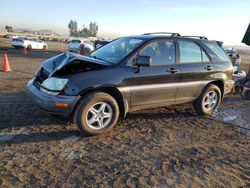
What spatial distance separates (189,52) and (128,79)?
68.9 inches

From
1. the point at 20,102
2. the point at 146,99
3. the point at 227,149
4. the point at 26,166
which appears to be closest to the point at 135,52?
the point at 146,99

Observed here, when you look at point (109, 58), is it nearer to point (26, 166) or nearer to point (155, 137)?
point (155, 137)

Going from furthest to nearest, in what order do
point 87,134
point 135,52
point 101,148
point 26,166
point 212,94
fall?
1. point 212,94
2. point 135,52
3. point 87,134
4. point 101,148
5. point 26,166

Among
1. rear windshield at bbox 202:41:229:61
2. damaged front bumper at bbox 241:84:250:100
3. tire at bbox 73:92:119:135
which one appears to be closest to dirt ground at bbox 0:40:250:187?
tire at bbox 73:92:119:135

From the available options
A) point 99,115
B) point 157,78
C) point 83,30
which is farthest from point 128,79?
point 83,30

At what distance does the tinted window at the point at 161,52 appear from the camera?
5.30m

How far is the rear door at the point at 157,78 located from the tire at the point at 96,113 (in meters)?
0.49

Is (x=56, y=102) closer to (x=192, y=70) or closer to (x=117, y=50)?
(x=117, y=50)

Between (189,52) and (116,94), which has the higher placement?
(189,52)

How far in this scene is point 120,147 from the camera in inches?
174

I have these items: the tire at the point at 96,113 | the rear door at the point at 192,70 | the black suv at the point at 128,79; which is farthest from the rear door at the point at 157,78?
the tire at the point at 96,113

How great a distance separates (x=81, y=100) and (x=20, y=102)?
2.56m

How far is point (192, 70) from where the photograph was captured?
585 centimetres

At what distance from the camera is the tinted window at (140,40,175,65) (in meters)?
5.30
